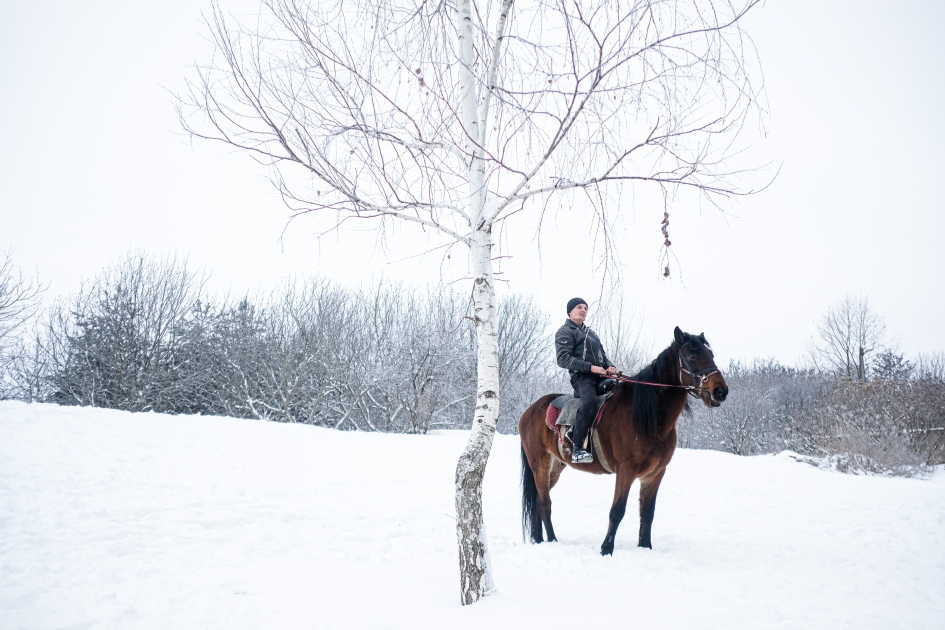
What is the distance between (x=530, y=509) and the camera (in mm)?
5719

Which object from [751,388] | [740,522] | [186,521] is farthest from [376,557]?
[751,388]

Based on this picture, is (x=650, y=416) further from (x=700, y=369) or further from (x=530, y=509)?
(x=530, y=509)

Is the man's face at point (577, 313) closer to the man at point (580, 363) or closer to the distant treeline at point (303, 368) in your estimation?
the man at point (580, 363)

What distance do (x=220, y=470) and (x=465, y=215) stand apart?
681 cm

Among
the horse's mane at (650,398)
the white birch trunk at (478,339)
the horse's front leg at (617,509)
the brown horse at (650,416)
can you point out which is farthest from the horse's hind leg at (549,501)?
the white birch trunk at (478,339)

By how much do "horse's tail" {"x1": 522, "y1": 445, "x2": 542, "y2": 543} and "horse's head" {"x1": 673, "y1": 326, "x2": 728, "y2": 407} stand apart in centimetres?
215

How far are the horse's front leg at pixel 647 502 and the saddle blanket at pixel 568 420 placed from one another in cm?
39

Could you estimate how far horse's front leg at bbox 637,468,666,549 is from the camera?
16.3 ft

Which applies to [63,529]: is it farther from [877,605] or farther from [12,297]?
[12,297]

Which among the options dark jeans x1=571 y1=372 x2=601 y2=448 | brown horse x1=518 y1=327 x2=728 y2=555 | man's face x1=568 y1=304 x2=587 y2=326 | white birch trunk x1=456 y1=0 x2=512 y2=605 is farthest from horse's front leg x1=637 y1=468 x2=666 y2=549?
white birch trunk x1=456 y1=0 x2=512 y2=605

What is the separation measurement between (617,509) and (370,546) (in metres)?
2.52

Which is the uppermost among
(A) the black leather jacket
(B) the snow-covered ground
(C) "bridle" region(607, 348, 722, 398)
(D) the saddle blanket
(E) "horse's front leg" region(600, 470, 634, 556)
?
(A) the black leather jacket

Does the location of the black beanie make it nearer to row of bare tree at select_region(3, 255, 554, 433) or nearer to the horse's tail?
the horse's tail

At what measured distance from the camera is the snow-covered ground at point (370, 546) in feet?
10.5
